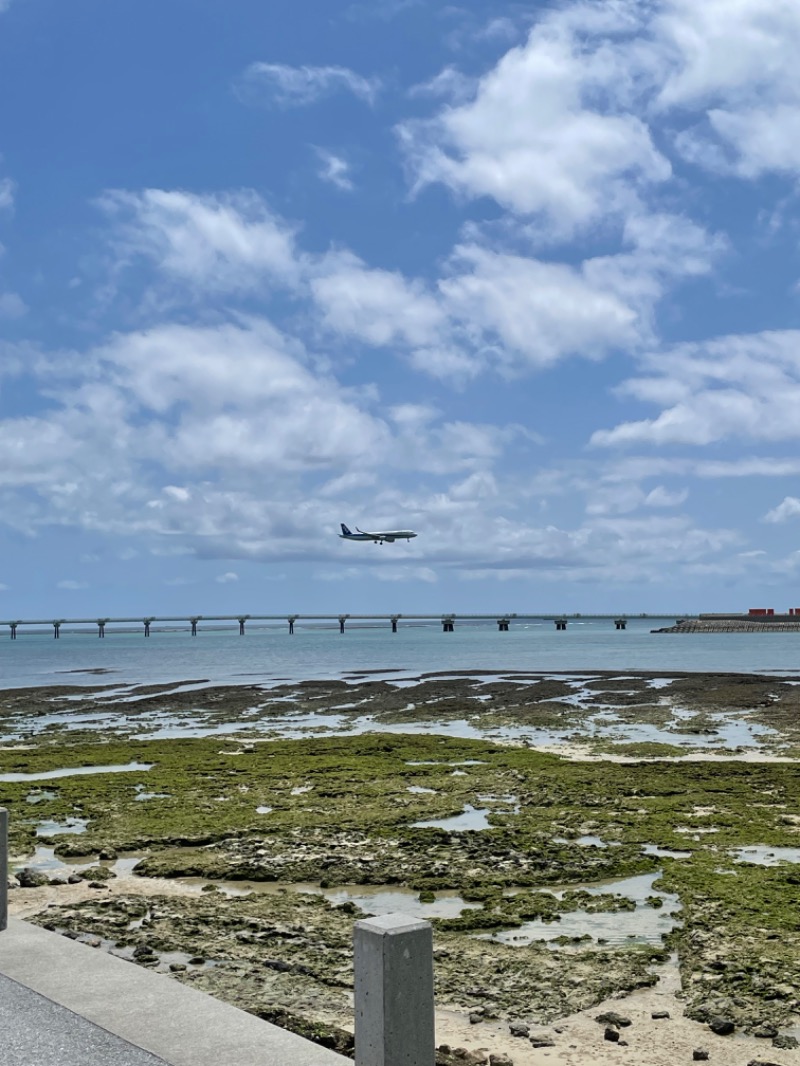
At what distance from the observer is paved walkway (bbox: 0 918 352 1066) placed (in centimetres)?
674

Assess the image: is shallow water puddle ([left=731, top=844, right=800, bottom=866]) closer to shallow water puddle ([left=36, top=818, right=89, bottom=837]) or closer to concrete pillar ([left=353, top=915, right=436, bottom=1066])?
concrete pillar ([left=353, top=915, right=436, bottom=1066])

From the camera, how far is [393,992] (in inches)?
236

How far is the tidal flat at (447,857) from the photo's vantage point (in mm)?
9773

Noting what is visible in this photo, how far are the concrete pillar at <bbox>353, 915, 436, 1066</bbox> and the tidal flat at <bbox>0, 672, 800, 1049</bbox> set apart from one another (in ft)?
7.70

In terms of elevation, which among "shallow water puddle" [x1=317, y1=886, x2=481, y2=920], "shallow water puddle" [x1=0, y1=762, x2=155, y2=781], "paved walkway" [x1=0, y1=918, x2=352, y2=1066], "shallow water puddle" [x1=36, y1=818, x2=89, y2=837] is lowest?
"shallow water puddle" [x1=0, y1=762, x2=155, y2=781]

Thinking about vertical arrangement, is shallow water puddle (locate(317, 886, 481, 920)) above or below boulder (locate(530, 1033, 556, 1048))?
below

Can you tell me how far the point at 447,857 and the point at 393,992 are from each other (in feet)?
29.5

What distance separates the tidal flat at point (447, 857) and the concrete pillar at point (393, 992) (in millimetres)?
2348

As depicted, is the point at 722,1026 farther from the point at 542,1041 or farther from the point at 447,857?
the point at 447,857

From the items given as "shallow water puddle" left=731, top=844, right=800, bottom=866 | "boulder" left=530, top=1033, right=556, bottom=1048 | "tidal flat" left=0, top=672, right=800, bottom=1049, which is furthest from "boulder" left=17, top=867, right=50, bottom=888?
"shallow water puddle" left=731, top=844, right=800, bottom=866

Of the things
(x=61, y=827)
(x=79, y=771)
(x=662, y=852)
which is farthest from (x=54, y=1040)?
(x=79, y=771)

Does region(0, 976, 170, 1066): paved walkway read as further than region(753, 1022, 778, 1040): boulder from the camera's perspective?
No

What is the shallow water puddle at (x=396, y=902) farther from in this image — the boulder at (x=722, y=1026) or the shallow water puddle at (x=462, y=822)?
the boulder at (x=722, y=1026)

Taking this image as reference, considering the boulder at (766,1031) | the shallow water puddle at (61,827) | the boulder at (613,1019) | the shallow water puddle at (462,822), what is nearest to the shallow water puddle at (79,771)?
the shallow water puddle at (61,827)
